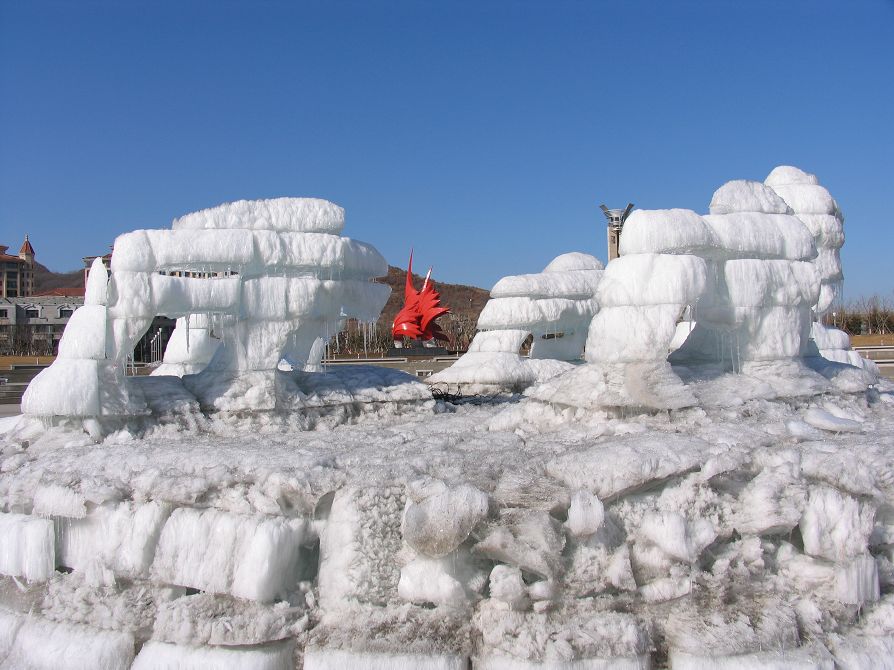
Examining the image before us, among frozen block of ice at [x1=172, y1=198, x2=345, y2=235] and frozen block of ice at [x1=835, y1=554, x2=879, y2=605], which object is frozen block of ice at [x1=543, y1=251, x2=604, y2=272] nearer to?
frozen block of ice at [x1=172, y1=198, x2=345, y2=235]

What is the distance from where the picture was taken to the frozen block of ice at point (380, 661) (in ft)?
17.6

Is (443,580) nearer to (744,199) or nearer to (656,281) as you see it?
(656,281)

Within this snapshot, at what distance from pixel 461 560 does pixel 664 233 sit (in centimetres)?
498

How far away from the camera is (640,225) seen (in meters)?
9.27

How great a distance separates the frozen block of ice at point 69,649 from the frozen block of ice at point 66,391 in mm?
3211

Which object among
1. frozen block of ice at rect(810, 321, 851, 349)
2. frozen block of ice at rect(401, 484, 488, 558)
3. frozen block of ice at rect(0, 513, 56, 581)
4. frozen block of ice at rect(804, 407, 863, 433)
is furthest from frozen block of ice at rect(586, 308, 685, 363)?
frozen block of ice at rect(810, 321, 851, 349)

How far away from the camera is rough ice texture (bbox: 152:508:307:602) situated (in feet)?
19.3

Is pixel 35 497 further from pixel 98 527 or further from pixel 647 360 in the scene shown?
pixel 647 360

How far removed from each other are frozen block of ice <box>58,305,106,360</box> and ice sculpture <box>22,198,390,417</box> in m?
0.01

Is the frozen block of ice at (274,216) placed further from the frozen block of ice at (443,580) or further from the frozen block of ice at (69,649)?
the frozen block of ice at (443,580)

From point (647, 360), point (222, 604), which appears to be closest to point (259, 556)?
point (222, 604)

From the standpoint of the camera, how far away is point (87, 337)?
9.02 metres

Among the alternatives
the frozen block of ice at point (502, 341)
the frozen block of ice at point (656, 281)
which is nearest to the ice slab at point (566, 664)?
the frozen block of ice at point (656, 281)

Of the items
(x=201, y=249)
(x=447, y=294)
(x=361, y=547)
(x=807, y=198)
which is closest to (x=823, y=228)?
(x=807, y=198)
